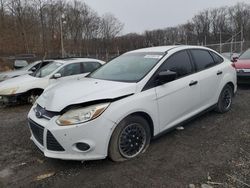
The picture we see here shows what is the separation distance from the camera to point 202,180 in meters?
3.20

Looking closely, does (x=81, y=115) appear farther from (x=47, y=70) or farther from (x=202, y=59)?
(x=47, y=70)

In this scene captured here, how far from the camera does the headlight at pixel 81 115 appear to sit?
132 inches

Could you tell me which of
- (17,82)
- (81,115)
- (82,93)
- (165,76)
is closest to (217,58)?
(165,76)

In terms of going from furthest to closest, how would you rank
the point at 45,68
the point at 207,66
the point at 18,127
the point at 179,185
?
the point at 45,68 < the point at 18,127 < the point at 207,66 < the point at 179,185

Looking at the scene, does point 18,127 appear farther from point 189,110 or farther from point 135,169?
point 189,110

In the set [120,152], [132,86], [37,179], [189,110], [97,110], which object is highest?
[132,86]

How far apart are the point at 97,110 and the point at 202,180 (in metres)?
1.56

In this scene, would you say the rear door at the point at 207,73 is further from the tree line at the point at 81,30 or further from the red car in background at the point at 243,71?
the tree line at the point at 81,30

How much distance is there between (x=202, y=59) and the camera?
521 centimetres

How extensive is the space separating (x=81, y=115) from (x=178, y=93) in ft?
5.76

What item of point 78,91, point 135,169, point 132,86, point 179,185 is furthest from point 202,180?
point 78,91

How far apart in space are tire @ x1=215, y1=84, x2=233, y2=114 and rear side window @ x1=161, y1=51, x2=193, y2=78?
132 centimetres

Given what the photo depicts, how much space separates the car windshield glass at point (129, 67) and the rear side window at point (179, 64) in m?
0.18

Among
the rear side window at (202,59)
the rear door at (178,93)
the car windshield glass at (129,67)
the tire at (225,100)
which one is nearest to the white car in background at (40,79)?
the car windshield glass at (129,67)
